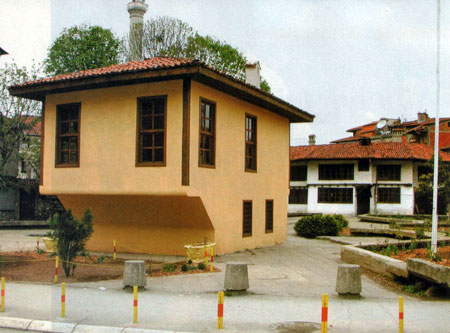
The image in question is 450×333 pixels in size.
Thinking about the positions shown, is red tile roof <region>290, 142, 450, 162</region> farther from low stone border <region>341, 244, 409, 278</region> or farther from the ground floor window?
low stone border <region>341, 244, 409, 278</region>

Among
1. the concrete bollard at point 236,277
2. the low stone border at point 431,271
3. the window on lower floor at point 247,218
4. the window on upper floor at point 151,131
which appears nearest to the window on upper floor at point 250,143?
the window on lower floor at point 247,218

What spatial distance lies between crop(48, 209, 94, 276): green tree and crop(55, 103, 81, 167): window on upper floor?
4712 mm

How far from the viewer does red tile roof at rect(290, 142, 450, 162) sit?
4425cm

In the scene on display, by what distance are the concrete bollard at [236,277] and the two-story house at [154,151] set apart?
15.3 feet

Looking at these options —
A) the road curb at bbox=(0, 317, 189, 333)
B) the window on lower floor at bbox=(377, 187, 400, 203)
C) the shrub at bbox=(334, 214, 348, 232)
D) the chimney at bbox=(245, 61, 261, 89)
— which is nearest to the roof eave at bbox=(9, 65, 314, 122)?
the chimney at bbox=(245, 61, 261, 89)

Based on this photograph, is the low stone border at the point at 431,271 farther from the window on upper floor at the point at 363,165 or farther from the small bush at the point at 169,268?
the window on upper floor at the point at 363,165

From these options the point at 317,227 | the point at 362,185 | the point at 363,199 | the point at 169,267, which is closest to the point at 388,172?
the point at 362,185

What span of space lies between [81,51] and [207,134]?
24.5 meters

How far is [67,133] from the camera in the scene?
18.0m

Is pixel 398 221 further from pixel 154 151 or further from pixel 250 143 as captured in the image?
pixel 154 151

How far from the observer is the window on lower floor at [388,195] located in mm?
44750

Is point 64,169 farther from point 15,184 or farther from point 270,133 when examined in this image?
point 15,184

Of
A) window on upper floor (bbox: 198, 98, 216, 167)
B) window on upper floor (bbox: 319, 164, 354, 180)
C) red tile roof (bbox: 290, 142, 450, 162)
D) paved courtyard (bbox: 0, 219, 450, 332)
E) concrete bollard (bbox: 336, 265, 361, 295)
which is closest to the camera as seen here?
paved courtyard (bbox: 0, 219, 450, 332)

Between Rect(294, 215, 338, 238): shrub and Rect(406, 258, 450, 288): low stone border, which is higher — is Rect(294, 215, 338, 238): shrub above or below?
below
